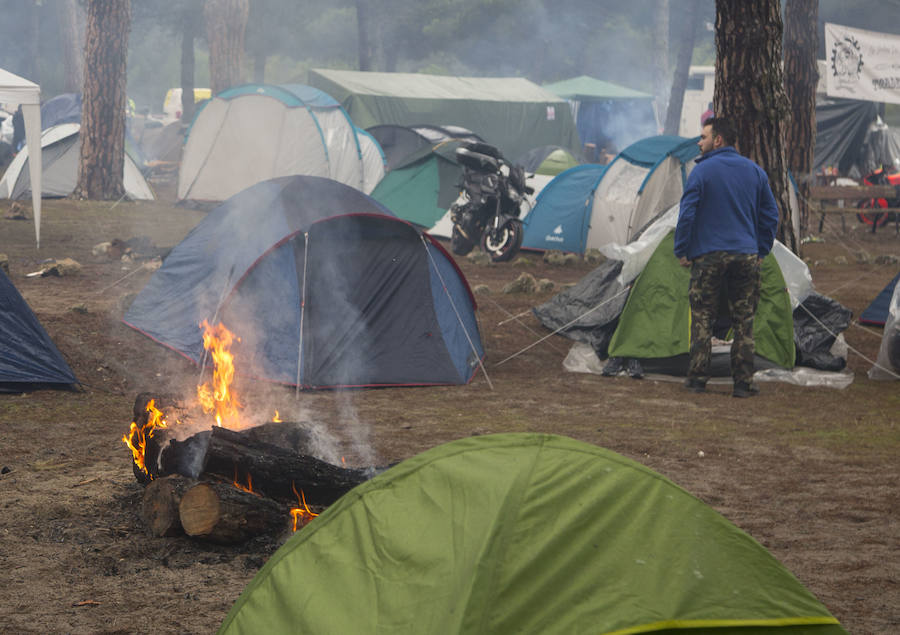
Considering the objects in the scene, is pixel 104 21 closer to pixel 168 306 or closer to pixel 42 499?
pixel 168 306

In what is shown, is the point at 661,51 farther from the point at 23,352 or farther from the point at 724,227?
the point at 23,352

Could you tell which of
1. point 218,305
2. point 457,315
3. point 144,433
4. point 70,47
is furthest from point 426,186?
point 70,47

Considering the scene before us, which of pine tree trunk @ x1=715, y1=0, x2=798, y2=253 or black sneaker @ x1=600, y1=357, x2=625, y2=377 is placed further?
pine tree trunk @ x1=715, y1=0, x2=798, y2=253

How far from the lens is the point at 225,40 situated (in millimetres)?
26453

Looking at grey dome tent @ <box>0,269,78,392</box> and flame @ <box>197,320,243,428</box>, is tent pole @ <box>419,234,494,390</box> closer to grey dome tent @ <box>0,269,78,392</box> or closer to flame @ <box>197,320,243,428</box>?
flame @ <box>197,320,243,428</box>

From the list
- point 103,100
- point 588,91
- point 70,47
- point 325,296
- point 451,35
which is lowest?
point 325,296

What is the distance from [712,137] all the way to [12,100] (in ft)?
25.9

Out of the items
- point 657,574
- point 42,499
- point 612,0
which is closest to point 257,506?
point 42,499

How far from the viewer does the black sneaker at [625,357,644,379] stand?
8.07 meters

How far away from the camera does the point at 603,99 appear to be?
36.3m

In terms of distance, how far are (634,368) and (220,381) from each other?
347 centimetres

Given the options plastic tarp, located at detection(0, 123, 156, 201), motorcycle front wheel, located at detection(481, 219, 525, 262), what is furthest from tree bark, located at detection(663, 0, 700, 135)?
motorcycle front wheel, located at detection(481, 219, 525, 262)

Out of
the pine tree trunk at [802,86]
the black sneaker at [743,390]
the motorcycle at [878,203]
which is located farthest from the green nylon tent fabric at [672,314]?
the motorcycle at [878,203]

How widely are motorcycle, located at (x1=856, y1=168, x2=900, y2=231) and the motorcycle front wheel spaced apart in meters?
8.17
